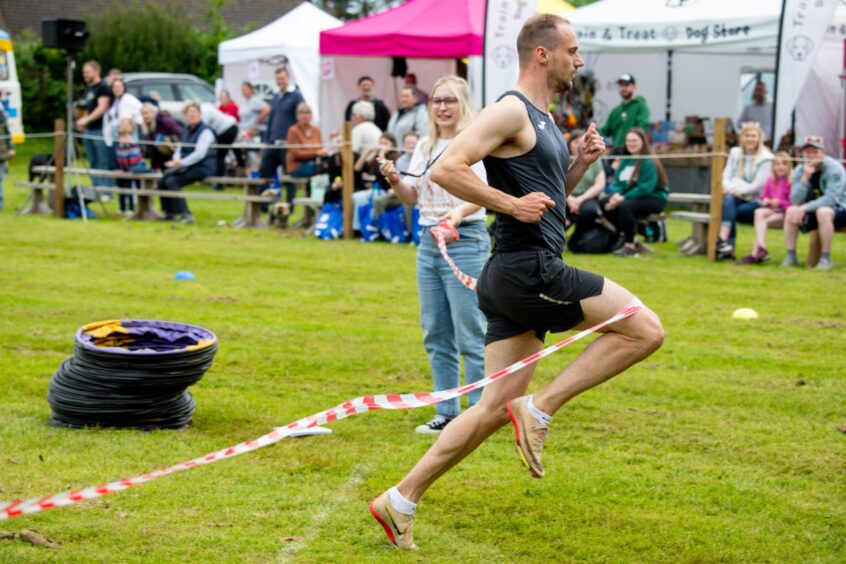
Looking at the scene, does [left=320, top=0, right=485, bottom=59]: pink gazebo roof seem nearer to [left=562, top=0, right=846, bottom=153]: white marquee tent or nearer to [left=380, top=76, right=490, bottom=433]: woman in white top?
[left=562, top=0, right=846, bottom=153]: white marquee tent

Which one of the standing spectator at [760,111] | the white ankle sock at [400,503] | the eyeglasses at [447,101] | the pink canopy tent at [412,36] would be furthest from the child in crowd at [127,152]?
the white ankle sock at [400,503]

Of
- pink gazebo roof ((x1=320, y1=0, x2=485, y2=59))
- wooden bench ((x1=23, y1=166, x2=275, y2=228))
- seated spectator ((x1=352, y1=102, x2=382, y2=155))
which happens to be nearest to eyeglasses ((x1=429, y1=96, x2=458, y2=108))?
seated spectator ((x1=352, y1=102, x2=382, y2=155))

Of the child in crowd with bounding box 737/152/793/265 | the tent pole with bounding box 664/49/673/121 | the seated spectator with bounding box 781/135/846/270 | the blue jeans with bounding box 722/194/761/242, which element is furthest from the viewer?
the tent pole with bounding box 664/49/673/121

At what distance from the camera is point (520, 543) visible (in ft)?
16.4

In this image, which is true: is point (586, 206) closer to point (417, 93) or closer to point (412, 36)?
point (417, 93)

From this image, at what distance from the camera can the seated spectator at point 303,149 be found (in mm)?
17922

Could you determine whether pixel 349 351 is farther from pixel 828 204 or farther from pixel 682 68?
pixel 682 68

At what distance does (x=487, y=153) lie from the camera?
4559 mm

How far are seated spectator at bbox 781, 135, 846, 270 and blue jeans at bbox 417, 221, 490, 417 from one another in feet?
26.1

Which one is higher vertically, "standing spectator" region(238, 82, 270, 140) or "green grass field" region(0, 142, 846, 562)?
"standing spectator" region(238, 82, 270, 140)

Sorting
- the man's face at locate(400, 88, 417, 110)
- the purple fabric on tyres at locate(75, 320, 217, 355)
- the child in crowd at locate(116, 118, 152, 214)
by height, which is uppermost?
the man's face at locate(400, 88, 417, 110)

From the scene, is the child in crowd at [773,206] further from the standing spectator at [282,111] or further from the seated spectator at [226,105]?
the seated spectator at [226,105]

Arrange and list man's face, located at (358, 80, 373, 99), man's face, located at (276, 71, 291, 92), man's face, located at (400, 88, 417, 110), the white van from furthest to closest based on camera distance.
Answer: the white van → man's face, located at (276, 71, 291, 92) → man's face, located at (358, 80, 373, 99) → man's face, located at (400, 88, 417, 110)

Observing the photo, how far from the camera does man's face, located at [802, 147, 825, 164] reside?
13594mm
